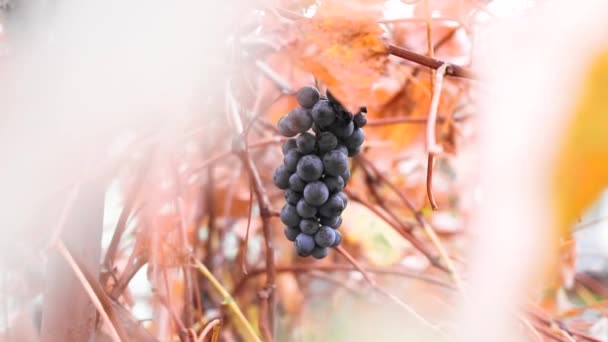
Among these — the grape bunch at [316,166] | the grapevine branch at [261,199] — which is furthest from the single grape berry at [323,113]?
the grapevine branch at [261,199]

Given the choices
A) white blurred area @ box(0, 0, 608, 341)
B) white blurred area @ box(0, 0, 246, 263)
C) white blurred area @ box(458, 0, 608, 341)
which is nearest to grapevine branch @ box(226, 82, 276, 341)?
white blurred area @ box(0, 0, 608, 341)

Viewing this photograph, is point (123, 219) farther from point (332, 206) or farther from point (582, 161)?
point (582, 161)

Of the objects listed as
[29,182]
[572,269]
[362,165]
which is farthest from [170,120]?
[572,269]

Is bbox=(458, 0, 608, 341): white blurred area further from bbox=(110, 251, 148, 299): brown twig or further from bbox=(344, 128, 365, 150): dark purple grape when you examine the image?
bbox=(110, 251, 148, 299): brown twig

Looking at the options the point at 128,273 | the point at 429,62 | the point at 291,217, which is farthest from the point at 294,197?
the point at 128,273

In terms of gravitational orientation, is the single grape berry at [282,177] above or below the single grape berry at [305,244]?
above

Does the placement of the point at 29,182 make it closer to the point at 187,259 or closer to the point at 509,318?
the point at 187,259

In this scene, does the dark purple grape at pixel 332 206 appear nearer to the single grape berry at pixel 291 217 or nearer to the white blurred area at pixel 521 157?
the single grape berry at pixel 291 217
